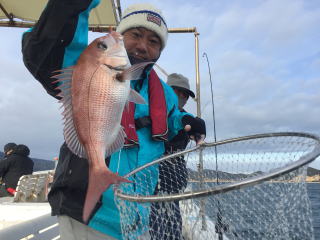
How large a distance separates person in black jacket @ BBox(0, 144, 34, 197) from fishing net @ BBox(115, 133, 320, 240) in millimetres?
5232

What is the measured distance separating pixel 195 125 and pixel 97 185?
3.98 feet

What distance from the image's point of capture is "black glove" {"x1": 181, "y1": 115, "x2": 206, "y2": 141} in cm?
227

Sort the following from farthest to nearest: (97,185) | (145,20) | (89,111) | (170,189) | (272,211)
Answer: (272,211) → (170,189) → (145,20) → (89,111) → (97,185)

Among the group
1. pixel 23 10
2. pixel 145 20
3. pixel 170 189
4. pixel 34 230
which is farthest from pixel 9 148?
pixel 145 20

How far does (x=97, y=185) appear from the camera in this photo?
4.02 feet

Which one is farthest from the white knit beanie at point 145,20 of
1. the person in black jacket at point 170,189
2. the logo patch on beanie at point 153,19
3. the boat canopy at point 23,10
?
the boat canopy at point 23,10

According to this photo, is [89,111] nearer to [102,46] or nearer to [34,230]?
[102,46]

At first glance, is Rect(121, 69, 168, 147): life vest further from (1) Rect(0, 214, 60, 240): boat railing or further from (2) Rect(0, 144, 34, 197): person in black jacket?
(2) Rect(0, 144, 34, 197): person in black jacket

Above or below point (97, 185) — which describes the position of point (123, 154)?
above

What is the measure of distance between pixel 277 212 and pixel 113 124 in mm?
1989

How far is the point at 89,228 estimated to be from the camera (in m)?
1.81

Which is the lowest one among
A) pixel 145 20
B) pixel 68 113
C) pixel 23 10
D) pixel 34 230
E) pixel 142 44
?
pixel 34 230

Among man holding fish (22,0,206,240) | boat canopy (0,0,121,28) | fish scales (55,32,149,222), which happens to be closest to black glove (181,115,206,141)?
man holding fish (22,0,206,240)

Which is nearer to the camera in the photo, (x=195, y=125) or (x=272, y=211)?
(x=195, y=125)
